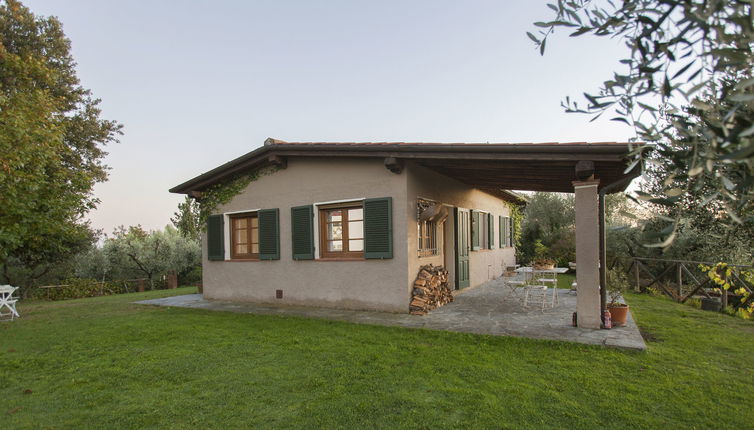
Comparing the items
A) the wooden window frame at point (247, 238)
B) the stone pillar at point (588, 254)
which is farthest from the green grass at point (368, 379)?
the wooden window frame at point (247, 238)

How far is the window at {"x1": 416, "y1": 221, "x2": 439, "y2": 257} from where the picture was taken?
8.18m

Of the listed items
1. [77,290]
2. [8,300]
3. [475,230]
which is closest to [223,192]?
[8,300]

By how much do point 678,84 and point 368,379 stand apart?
11.7ft

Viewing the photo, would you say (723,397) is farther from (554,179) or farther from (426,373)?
(554,179)

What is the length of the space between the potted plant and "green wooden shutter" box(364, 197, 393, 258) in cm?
365

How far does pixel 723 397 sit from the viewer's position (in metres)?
3.50

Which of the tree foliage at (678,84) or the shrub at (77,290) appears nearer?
the tree foliage at (678,84)

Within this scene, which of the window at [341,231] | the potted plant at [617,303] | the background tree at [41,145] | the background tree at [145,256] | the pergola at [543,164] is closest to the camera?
the pergola at [543,164]

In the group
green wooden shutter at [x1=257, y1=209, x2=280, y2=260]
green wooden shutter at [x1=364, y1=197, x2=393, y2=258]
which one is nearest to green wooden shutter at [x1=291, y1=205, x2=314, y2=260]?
green wooden shutter at [x1=257, y1=209, x2=280, y2=260]

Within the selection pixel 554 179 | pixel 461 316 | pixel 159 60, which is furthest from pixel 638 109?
pixel 159 60

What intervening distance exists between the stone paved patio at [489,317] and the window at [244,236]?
121 cm

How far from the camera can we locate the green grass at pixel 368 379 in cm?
321

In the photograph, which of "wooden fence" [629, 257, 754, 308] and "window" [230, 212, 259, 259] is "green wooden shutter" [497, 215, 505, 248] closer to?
"wooden fence" [629, 257, 754, 308]

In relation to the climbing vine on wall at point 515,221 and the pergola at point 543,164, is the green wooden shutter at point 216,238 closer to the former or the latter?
the pergola at point 543,164
